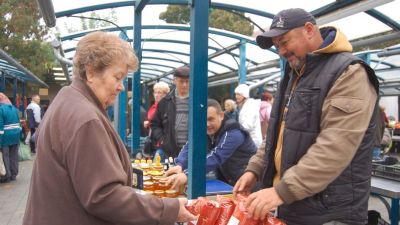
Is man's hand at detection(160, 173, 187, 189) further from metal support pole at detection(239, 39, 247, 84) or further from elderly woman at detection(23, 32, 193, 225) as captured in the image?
metal support pole at detection(239, 39, 247, 84)

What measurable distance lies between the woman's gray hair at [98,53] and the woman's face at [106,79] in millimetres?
20

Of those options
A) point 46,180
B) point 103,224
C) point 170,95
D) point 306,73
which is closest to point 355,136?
point 306,73

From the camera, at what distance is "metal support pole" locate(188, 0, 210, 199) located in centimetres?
259

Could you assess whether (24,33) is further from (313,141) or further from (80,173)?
(313,141)

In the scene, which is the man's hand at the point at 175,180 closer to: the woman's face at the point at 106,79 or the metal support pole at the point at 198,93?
the metal support pole at the point at 198,93

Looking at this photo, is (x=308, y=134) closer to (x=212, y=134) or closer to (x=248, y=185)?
(x=248, y=185)

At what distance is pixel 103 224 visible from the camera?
175 cm

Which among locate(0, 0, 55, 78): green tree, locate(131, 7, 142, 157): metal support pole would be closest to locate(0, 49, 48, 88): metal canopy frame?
locate(0, 0, 55, 78): green tree

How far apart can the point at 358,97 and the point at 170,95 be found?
2703 mm

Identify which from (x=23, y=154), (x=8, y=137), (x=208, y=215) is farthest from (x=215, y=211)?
(x=23, y=154)

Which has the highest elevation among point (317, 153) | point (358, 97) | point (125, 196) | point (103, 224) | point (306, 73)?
point (306, 73)

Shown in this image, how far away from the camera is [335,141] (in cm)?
181

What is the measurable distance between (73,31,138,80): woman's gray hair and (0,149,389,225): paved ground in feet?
15.6

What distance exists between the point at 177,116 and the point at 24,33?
14.1m
